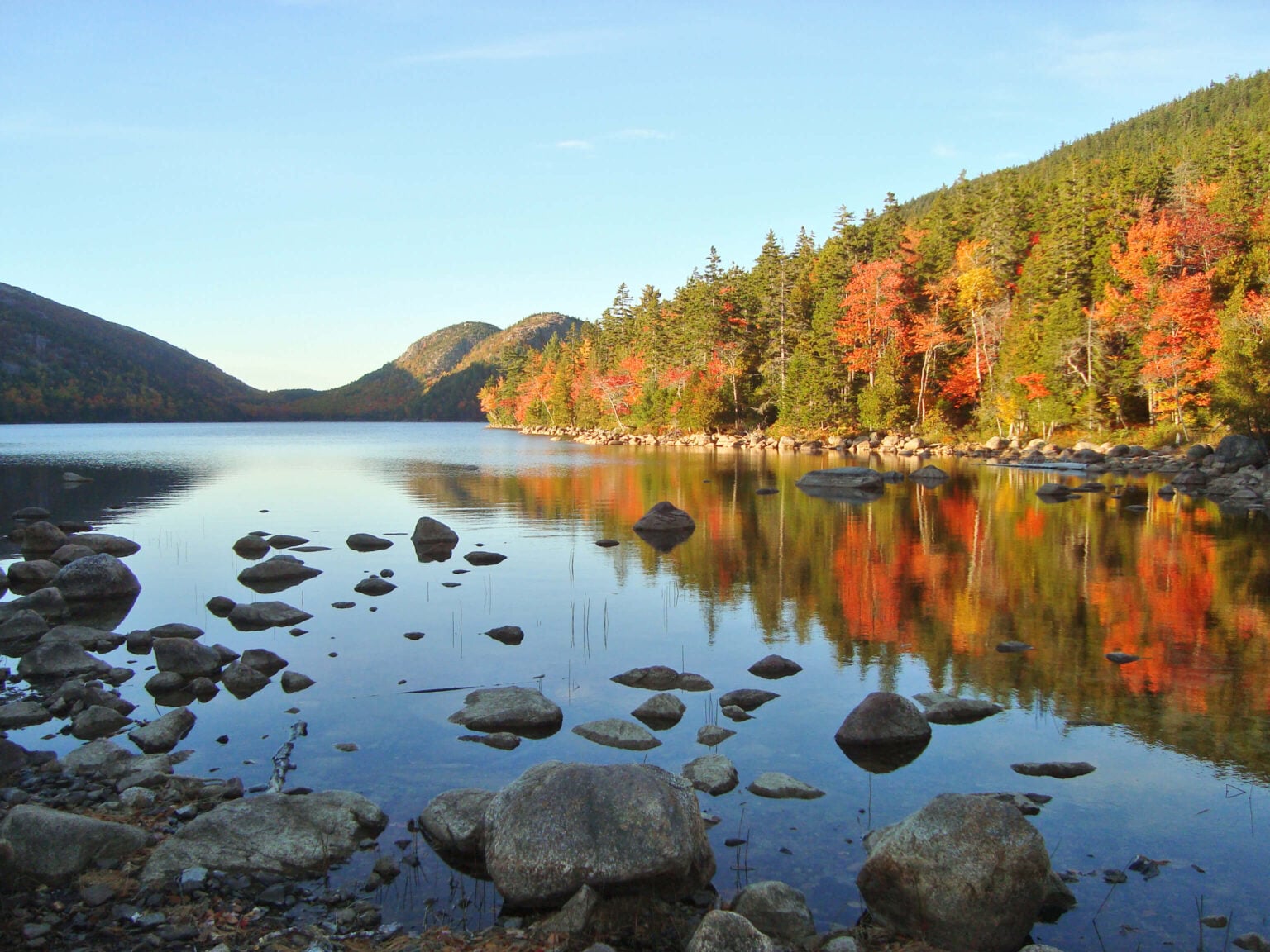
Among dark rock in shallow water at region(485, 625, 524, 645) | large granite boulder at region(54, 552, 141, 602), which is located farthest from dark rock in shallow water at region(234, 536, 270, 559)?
dark rock in shallow water at region(485, 625, 524, 645)

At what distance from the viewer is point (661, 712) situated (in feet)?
40.6

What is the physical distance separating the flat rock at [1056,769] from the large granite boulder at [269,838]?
7.57m

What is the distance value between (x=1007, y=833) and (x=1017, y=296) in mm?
66157

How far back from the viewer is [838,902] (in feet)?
25.3

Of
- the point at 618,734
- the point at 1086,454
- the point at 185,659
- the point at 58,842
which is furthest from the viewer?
the point at 1086,454

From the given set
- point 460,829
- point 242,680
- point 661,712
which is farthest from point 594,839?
point 242,680

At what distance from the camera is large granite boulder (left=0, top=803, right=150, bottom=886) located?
7406 mm

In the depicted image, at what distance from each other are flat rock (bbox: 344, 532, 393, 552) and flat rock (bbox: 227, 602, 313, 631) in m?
8.78

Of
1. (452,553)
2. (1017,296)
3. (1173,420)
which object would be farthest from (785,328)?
(452,553)

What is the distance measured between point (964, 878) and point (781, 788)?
3029 millimetres

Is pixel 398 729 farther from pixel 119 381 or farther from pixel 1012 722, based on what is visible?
pixel 119 381

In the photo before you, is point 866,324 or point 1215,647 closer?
point 1215,647

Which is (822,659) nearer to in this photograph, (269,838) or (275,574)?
(269,838)

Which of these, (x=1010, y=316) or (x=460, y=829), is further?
(x=1010, y=316)
